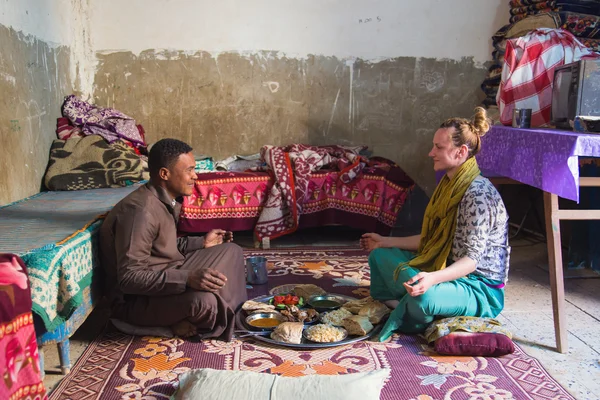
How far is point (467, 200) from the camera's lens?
2.97 metres

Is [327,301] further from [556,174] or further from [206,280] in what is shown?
[556,174]

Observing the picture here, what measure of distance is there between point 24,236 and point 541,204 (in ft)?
15.2

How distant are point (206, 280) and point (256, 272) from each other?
3.64ft

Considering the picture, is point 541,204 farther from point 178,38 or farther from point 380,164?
point 178,38

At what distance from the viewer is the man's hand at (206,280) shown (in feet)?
9.24

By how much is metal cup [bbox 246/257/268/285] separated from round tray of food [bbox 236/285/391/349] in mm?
372

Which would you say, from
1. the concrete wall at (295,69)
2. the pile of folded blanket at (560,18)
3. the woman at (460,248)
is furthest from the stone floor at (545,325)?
the concrete wall at (295,69)


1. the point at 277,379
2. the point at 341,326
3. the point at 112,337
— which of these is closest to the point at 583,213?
the point at 341,326

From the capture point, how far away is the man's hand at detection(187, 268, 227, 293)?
2.82 meters

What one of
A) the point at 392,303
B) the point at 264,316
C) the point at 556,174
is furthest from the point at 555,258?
the point at 264,316

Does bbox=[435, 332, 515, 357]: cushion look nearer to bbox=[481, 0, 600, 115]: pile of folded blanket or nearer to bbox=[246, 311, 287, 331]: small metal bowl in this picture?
bbox=[246, 311, 287, 331]: small metal bowl

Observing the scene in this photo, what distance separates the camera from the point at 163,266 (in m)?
3.05

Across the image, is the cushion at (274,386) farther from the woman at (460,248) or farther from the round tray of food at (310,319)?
the woman at (460,248)

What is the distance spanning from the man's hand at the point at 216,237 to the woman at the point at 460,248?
42.2 inches
